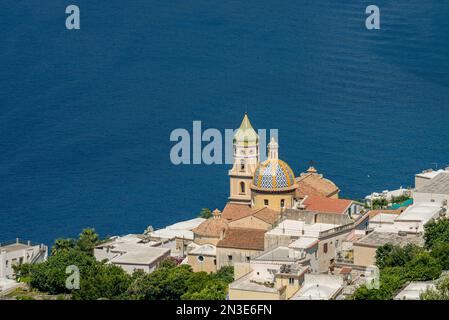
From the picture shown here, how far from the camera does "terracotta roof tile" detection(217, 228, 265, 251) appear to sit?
71.2 metres

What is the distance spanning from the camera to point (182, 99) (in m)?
151

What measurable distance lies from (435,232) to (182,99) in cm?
Answer: 8406

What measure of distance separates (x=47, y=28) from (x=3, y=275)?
9891 cm

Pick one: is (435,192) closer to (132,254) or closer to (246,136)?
(246,136)

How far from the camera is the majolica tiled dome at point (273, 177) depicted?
77000 millimetres

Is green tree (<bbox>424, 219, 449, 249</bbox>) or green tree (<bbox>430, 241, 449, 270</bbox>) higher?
green tree (<bbox>424, 219, 449, 249</bbox>)

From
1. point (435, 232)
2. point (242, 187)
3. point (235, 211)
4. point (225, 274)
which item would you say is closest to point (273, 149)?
point (235, 211)

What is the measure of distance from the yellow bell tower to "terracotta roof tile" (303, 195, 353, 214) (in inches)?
175

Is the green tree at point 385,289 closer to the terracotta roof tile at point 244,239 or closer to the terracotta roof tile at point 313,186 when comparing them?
the terracotta roof tile at point 244,239

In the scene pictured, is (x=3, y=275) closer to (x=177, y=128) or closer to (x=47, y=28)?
(x=177, y=128)

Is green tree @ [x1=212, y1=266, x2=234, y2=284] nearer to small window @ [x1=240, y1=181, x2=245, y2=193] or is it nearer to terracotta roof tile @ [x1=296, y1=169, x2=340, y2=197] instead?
terracotta roof tile @ [x1=296, y1=169, x2=340, y2=197]

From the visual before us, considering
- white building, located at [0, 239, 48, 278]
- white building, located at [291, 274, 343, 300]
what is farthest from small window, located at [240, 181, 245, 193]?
white building, located at [291, 274, 343, 300]

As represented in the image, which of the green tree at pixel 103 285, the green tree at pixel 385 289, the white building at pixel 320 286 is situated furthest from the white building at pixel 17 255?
the green tree at pixel 385 289
